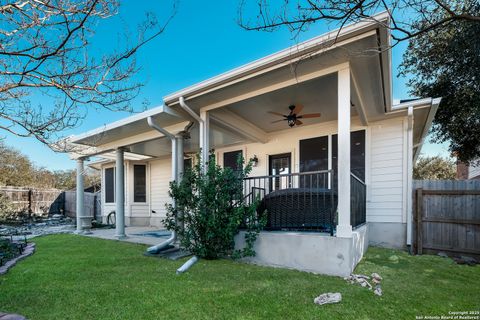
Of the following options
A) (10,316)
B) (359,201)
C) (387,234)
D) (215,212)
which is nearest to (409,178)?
(387,234)

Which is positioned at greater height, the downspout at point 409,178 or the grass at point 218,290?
the downspout at point 409,178

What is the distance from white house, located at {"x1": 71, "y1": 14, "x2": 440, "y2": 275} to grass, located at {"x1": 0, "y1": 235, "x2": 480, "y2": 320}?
604 mm

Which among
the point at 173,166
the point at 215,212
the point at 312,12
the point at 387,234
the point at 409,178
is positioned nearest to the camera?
→ the point at 312,12

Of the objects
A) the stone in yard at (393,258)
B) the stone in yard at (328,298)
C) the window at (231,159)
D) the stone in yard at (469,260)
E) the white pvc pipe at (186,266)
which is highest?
the window at (231,159)

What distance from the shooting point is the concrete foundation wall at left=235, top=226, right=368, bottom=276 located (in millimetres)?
3592

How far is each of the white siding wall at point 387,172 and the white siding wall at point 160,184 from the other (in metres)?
7.21

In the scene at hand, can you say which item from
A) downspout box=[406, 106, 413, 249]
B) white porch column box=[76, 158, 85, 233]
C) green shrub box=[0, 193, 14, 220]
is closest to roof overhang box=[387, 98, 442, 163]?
downspout box=[406, 106, 413, 249]

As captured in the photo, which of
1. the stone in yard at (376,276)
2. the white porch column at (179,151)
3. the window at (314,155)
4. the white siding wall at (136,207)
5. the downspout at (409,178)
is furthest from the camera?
the white siding wall at (136,207)

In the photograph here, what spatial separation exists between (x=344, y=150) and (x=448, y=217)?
3093 millimetres

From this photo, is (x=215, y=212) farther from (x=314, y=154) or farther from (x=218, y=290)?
(x=314, y=154)

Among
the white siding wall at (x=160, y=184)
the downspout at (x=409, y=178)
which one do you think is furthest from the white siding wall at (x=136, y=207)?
the downspout at (x=409, y=178)

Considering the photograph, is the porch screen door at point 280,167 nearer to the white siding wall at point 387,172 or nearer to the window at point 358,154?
the window at point 358,154

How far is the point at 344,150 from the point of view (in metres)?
3.79

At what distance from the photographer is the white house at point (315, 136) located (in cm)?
371
